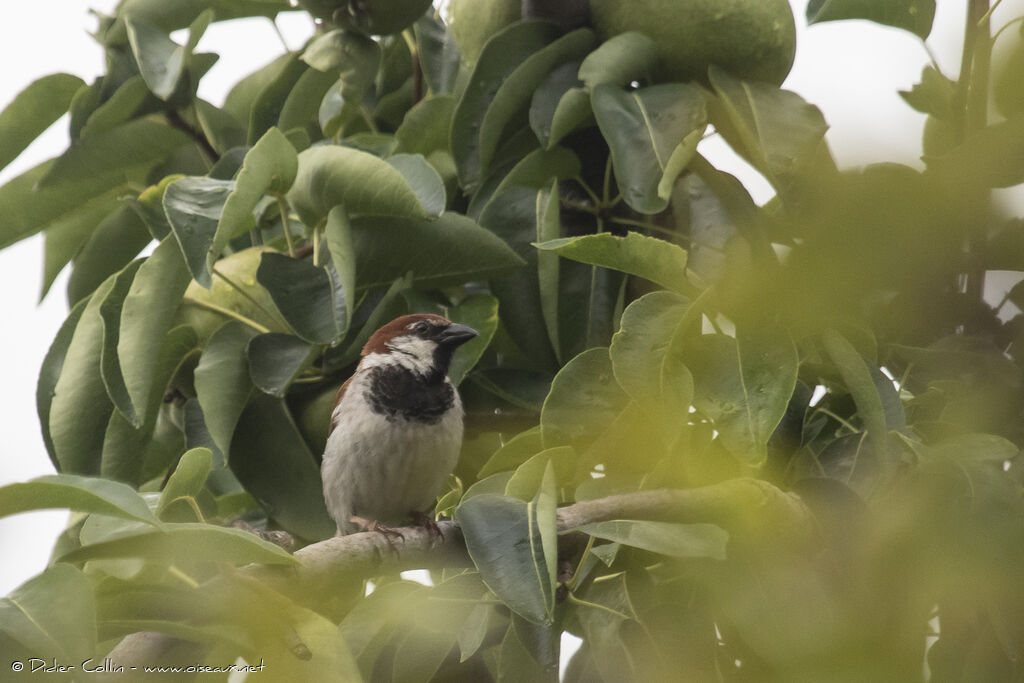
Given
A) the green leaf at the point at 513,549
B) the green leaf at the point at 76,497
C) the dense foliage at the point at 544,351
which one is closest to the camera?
the dense foliage at the point at 544,351

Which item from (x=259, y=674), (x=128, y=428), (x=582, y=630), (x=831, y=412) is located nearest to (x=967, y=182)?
(x=259, y=674)

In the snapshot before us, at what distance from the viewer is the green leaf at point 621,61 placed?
188 centimetres

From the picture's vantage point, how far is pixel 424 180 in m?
1.94

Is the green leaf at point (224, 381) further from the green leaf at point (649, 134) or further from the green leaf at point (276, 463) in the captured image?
the green leaf at point (649, 134)

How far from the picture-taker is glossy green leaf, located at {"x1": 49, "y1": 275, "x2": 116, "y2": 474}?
1.99 metres

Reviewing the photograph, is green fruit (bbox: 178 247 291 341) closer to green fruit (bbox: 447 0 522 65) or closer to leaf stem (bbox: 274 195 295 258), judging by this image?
leaf stem (bbox: 274 195 295 258)

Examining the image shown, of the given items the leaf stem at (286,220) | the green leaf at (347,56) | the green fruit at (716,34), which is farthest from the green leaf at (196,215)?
the green fruit at (716,34)

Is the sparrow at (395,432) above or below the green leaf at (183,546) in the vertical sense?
below

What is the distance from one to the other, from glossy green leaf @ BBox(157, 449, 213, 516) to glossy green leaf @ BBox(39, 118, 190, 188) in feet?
4.17

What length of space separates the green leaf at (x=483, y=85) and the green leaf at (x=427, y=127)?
0.17 metres

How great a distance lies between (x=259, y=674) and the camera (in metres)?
0.80

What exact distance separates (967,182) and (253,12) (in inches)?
84.2

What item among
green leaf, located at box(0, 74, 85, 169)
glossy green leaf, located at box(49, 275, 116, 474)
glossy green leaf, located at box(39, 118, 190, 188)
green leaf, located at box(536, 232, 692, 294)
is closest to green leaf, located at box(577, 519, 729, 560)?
green leaf, located at box(536, 232, 692, 294)

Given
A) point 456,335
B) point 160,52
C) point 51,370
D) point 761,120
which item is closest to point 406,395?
point 456,335
